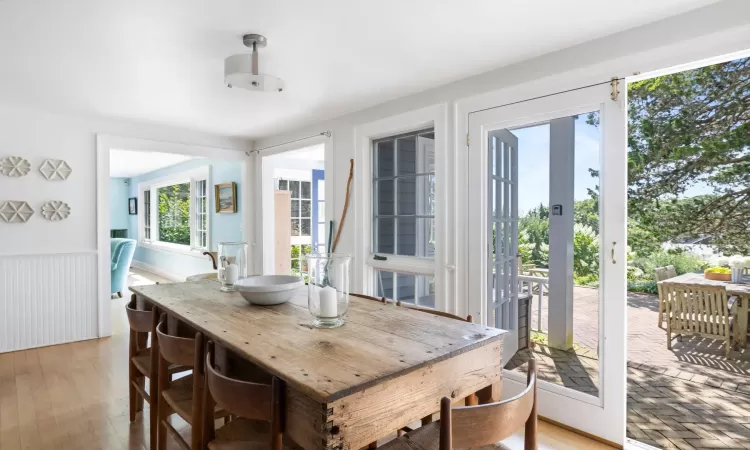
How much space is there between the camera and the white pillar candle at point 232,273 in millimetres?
2424

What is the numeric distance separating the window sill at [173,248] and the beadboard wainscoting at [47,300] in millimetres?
2593

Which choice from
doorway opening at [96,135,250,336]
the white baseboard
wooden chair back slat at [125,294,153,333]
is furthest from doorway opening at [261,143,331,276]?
wooden chair back slat at [125,294,153,333]

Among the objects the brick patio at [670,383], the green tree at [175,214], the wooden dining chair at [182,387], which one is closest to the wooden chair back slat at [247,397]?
the wooden dining chair at [182,387]

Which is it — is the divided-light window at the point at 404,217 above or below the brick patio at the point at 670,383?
above

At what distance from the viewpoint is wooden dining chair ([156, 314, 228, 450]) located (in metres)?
1.49

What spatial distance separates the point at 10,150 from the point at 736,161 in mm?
7084

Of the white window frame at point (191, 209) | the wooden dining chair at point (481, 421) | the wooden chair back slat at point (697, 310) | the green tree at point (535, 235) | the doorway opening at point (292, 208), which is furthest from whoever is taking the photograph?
the white window frame at point (191, 209)

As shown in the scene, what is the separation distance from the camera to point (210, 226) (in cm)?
655

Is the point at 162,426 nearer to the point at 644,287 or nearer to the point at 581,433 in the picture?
the point at 581,433

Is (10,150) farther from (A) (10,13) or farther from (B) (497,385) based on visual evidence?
(B) (497,385)

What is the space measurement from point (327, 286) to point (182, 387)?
3.08 feet

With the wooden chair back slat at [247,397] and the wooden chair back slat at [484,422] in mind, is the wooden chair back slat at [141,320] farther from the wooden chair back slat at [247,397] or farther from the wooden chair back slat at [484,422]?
the wooden chair back slat at [484,422]

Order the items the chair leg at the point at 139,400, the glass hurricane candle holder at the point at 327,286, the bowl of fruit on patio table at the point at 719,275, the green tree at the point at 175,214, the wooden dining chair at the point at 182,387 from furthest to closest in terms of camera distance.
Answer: the green tree at the point at 175,214, the bowl of fruit on patio table at the point at 719,275, the chair leg at the point at 139,400, the glass hurricane candle holder at the point at 327,286, the wooden dining chair at the point at 182,387

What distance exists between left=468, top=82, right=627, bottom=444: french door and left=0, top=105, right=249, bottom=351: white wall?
3762 mm
